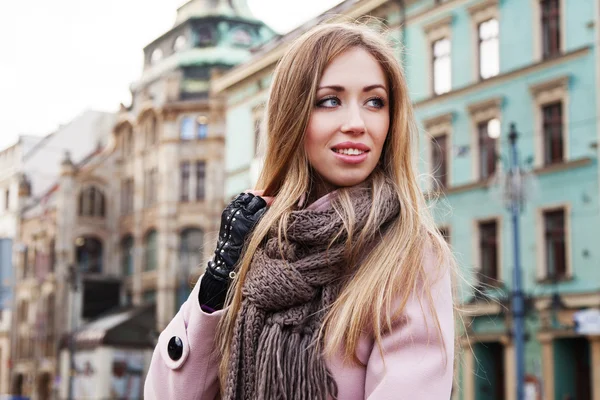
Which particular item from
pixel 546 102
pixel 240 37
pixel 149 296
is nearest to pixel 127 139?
pixel 240 37

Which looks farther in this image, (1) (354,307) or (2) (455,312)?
(2) (455,312)

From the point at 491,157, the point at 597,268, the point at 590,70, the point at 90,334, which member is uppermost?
the point at 590,70

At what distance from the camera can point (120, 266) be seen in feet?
139

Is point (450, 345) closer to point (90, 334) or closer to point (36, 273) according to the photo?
point (90, 334)

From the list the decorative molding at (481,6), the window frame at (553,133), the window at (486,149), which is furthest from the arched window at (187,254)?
the window frame at (553,133)

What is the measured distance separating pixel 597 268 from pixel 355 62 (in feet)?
57.8

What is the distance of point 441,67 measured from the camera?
23.3m

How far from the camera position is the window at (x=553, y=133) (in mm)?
20000

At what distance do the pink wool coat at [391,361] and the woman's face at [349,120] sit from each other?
0.11 m

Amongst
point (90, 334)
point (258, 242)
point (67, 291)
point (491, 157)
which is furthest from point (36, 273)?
point (258, 242)

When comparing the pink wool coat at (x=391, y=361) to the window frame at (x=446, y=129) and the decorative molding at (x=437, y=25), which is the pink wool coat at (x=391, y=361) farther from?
the decorative molding at (x=437, y=25)

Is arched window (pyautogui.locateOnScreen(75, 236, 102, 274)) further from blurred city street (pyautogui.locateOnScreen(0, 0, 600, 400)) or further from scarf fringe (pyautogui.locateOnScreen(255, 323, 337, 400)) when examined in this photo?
scarf fringe (pyautogui.locateOnScreen(255, 323, 337, 400))

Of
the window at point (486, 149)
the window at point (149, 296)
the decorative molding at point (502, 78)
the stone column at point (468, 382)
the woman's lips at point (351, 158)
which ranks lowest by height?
the stone column at point (468, 382)

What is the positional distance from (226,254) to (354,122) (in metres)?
0.42
